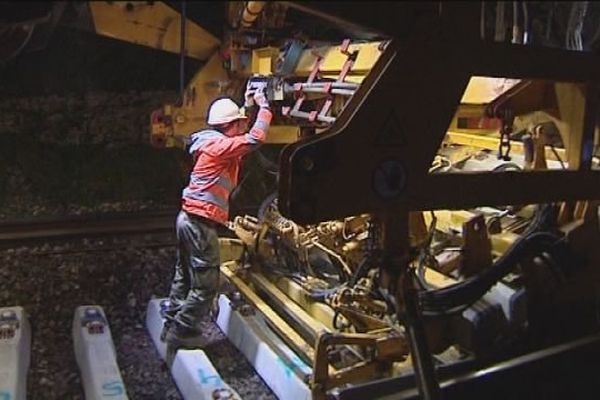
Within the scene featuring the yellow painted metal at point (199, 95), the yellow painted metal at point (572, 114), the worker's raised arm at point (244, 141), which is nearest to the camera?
the yellow painted metal at point (572, 114)

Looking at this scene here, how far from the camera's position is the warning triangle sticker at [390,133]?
7.30 feet

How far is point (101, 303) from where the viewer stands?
17.8 ft

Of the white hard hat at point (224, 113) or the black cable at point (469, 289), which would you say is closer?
the black cable at point (469, 289)

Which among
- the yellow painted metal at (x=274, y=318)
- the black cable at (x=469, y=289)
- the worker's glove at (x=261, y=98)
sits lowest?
the yellow painted metal at (x=274, y=318)

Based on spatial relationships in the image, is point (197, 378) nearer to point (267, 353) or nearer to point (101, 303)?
point (267, 353)

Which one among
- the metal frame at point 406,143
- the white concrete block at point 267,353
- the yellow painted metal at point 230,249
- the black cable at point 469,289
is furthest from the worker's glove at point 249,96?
the metal frame at point 406,143

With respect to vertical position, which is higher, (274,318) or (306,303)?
(306,303)

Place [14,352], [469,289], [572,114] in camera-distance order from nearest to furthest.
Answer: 1. [572,114]
2. [469,289]
3. [14,352]

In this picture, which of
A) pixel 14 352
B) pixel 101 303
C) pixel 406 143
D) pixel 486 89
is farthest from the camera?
pixel 101 303

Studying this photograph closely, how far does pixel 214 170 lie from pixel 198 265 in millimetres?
604

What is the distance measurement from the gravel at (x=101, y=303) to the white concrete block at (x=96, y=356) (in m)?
0.15

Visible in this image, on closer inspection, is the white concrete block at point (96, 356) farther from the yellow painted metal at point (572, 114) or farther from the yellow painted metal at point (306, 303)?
the yellow painted metal at point (572, 114)

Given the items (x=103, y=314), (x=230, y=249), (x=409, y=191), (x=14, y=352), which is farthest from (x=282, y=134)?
(x=409, y=191)

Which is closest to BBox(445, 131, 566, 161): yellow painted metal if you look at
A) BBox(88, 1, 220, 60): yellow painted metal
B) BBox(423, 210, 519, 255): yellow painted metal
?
BBox(423, 210, 519, 255): yellow painted metal
